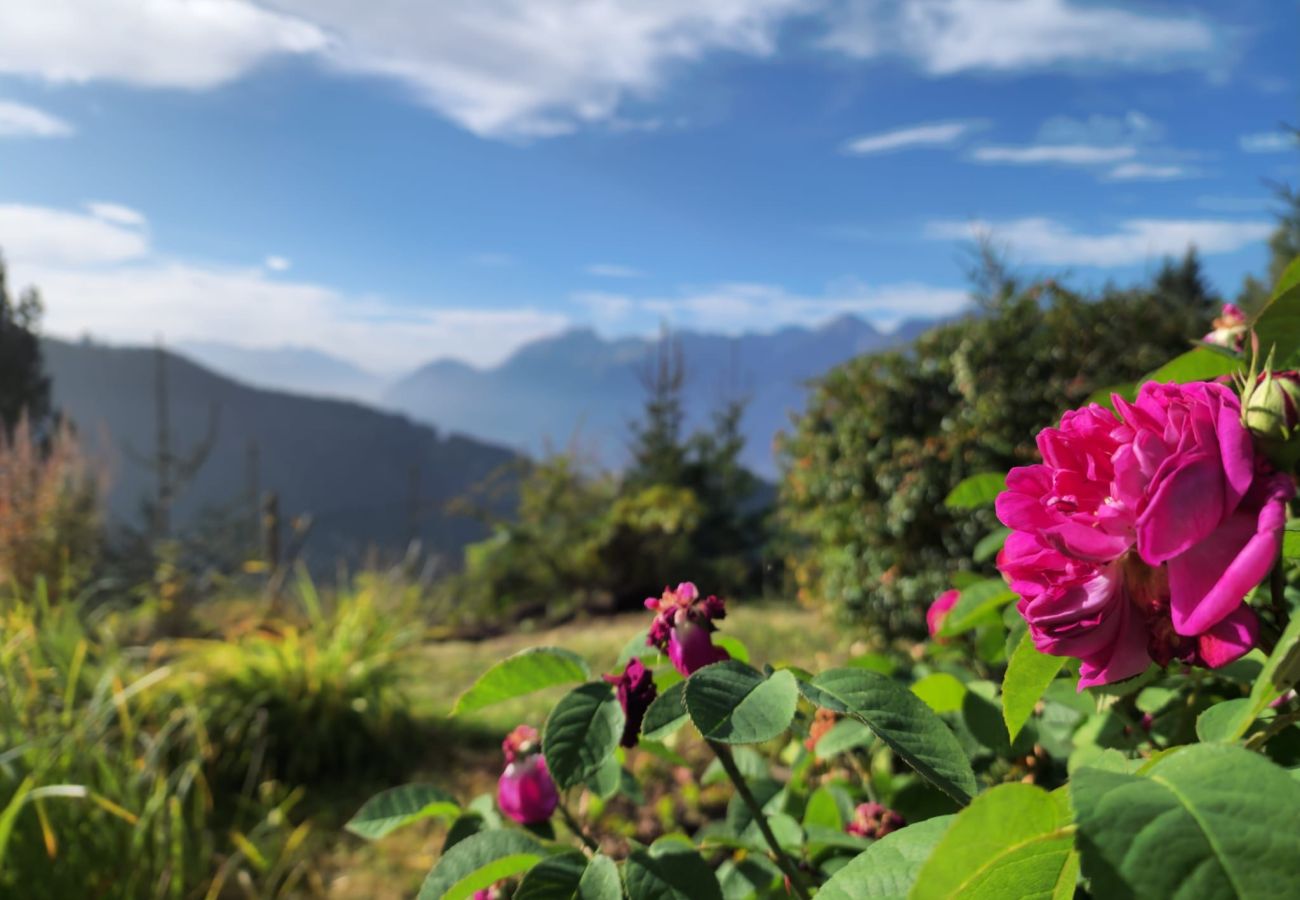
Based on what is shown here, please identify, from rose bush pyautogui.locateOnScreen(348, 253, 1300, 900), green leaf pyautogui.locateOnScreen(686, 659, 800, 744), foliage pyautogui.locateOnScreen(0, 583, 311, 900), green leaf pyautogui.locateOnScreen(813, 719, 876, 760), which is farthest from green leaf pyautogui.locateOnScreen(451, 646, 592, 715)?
foliage pyautogui.locateOnScreen(0, 583, 311, 900)

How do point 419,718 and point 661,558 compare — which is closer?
point 419,718

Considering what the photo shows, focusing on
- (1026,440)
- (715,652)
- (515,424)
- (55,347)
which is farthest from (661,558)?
(515,424)

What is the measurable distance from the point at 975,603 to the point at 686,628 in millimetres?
381

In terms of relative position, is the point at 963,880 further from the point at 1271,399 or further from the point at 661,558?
the point at 661,558

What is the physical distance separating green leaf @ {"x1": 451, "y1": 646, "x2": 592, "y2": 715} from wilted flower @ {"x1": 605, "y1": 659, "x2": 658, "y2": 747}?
48mm

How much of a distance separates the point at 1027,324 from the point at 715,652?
4009mm

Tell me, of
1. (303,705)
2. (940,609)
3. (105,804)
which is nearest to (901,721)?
(940,609)

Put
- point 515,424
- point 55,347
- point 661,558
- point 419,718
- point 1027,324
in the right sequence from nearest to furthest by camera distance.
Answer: point 1027,324 < point 419,718 < point 661,558 < point 55,347 < point 515,424

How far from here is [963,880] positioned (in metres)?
0.41

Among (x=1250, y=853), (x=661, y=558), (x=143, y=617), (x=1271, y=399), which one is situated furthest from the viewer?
(x=661, y=558)

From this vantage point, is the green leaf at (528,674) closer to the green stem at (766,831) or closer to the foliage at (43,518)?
the green stem at (766,831)

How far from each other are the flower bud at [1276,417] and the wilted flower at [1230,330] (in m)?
0.58

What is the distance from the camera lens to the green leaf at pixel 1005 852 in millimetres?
401

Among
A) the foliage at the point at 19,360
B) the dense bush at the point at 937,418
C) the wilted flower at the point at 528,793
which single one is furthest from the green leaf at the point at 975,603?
the foliage at the point at 19,360
